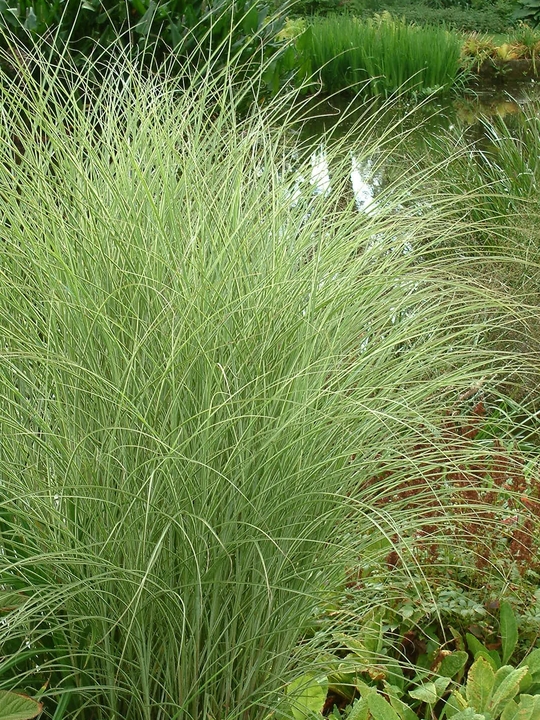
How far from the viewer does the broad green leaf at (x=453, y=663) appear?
1758mm

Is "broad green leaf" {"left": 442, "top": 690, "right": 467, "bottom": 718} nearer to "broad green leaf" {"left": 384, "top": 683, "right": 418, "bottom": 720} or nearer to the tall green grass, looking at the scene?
"broad green leaf" {"left": 384, "top": 683, "right": 418, "bottom": 720}

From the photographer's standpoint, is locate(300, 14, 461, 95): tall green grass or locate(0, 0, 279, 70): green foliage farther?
locate(300, 14, 461, 95): tall green grass

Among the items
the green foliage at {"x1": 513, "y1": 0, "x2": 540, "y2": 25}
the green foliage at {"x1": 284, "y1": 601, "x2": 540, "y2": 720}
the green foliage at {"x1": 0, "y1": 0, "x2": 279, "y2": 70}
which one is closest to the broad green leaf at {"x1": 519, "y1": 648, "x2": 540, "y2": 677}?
the green foliage at {"x1": 284, "y1": 601, "x2": 540, "y2": 720}

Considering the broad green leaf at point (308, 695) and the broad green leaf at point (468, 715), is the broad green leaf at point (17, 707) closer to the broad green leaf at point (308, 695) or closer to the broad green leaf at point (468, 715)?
the broad green leaf at point (308, 695)

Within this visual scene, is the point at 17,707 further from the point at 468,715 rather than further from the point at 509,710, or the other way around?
the point at 509,710

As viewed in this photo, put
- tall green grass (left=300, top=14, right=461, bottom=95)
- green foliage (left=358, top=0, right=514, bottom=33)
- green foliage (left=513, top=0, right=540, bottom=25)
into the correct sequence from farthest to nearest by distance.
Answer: green foliage (left=358, top=0, right=514, bottom=33) → green foliage (left=513, top=0, right=540, bottom=25) → tall green grass (left=300, top=14, right=461, bottom=95)

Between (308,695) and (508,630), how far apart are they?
451 mm

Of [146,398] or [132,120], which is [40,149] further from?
[146,398]

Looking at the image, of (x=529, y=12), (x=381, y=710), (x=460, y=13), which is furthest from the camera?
(x=460, y=13)

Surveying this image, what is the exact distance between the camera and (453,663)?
177cm

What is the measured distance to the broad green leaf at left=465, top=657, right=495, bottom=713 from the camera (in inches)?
63.7

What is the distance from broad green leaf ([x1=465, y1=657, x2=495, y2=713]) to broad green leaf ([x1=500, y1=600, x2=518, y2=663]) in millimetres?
190

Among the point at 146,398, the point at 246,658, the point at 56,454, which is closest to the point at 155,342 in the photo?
the point at 146,398

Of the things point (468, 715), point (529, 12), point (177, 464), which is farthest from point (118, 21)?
point (529, 12)
